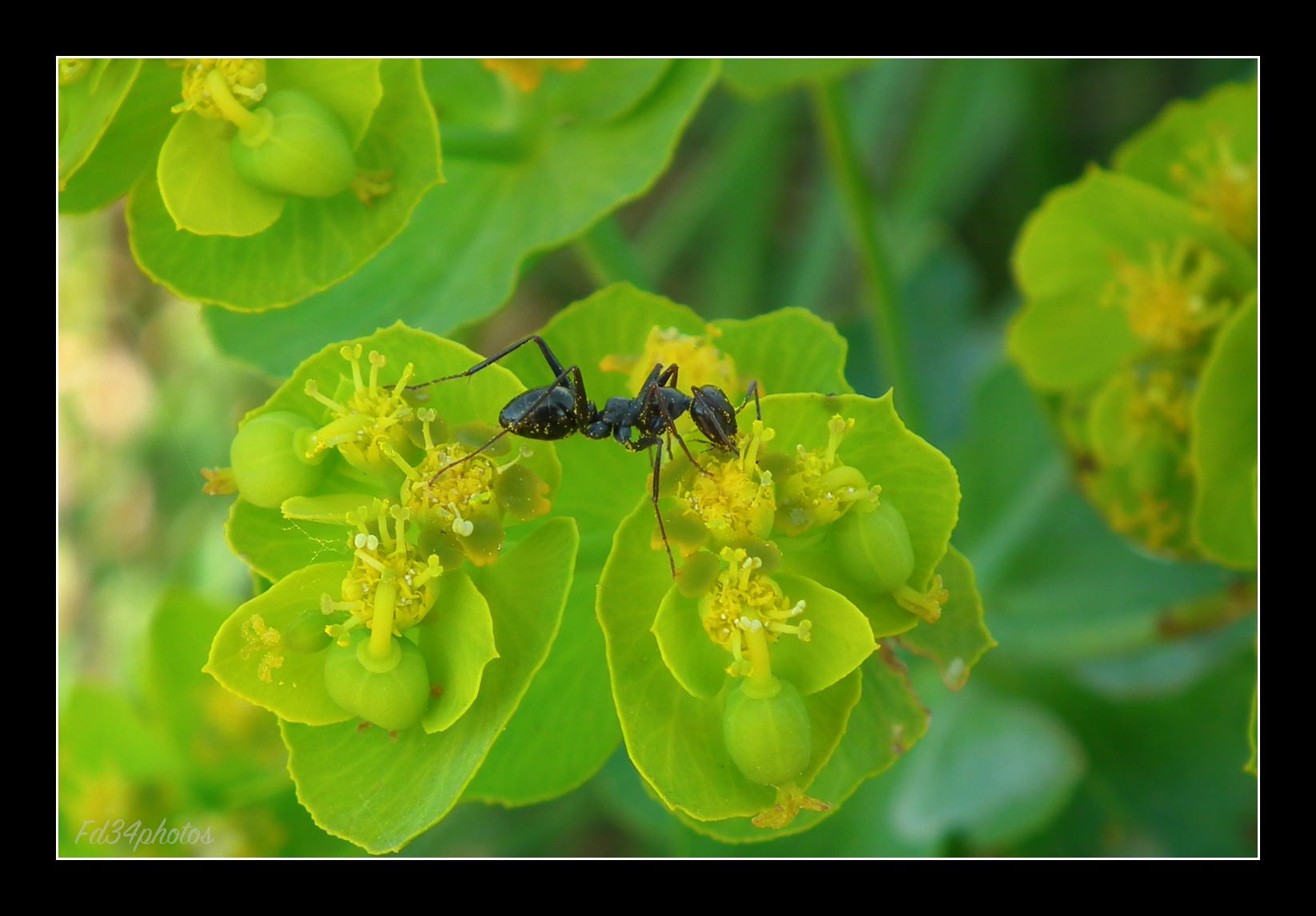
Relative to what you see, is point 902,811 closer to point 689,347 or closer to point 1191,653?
point 1191,653

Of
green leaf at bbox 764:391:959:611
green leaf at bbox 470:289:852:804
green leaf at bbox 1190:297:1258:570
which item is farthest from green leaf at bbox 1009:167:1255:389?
green leaf at bbox 764:391:959:611

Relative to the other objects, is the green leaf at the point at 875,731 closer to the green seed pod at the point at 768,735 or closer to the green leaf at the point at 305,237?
the green seed pod at the point at 768,735

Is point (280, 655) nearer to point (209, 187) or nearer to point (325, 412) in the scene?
point (325, 412)

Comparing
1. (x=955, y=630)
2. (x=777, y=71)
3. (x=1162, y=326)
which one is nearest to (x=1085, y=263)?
(x=1162, y=326)

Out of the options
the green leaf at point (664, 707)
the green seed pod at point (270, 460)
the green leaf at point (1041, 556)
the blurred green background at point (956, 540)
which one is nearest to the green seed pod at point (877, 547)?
the green leaf at point (664, 707)
